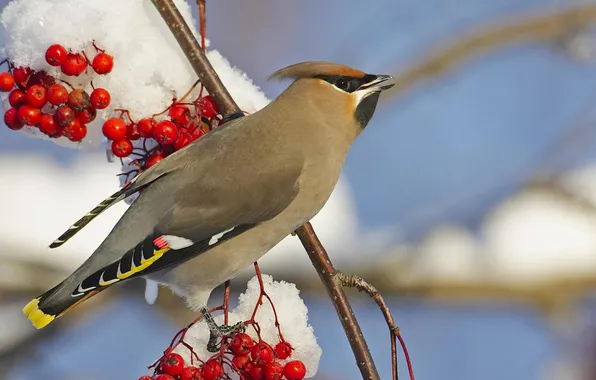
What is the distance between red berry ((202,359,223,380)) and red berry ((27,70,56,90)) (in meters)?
0.78

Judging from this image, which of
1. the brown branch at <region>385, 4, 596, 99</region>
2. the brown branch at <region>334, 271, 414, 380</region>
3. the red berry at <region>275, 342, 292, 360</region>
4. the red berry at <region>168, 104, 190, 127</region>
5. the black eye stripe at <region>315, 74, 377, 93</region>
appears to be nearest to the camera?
the brown branch at <region>334, 271, 414, 380</region>

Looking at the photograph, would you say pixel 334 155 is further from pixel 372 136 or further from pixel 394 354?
pixel 372 136

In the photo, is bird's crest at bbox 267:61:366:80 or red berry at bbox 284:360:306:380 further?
bird's crest at bbox 267:61:366:80

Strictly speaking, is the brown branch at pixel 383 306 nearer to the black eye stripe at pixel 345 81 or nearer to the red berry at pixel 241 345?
the red berry at pixel 241 345

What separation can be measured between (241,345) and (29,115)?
754 mm

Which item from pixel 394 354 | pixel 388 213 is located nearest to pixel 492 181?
pixel 388 213

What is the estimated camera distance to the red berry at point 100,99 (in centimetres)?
245

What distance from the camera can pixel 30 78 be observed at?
8.21 feet

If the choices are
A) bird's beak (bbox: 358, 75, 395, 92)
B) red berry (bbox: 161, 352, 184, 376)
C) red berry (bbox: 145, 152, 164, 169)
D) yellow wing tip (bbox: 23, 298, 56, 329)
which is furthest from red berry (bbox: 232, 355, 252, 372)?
bird's beak (bbox: 358, 75, 395, 92)

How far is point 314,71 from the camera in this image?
8.96 ft

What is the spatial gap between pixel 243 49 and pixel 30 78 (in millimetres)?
3256

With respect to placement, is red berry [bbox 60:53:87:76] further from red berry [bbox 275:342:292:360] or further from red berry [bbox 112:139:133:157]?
red berry [bbox 275:342:292:360]

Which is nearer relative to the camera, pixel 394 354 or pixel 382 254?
pixel 394 354

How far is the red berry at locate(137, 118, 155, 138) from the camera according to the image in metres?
2.51
